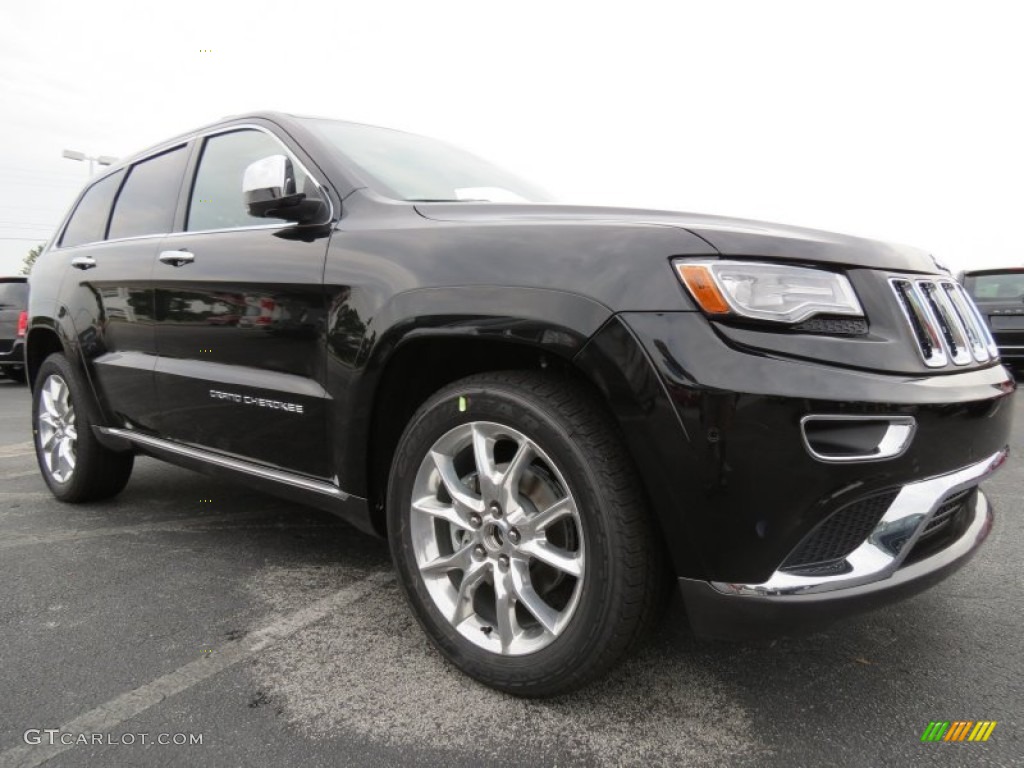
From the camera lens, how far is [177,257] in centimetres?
281

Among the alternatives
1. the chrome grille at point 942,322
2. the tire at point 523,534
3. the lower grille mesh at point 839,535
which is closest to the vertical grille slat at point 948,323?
the chrome grille at point 942,322

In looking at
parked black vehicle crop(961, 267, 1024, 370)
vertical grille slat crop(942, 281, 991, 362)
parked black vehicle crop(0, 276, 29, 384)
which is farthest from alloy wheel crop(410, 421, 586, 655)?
parked black vehicle crop(0, 276, 29, 384)

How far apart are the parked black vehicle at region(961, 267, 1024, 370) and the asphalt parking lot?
8.69 m

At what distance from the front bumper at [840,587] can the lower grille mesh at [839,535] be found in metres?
0.02

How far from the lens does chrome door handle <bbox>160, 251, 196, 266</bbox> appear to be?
2746mm

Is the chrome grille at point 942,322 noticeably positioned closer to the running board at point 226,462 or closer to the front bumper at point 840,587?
the front bumper at point 840,587

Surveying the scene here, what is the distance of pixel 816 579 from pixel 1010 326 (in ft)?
34.9

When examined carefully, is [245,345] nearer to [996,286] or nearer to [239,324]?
[239,324]

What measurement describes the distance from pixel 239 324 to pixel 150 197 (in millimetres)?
1299

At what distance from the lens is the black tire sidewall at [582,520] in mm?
1634

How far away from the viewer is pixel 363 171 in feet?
7.95

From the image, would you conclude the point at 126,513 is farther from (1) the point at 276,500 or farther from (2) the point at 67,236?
(2) the point at 67,236

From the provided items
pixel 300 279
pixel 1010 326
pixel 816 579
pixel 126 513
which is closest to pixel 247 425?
pixel 300 279

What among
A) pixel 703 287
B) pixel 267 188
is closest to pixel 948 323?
pixel 703 287
